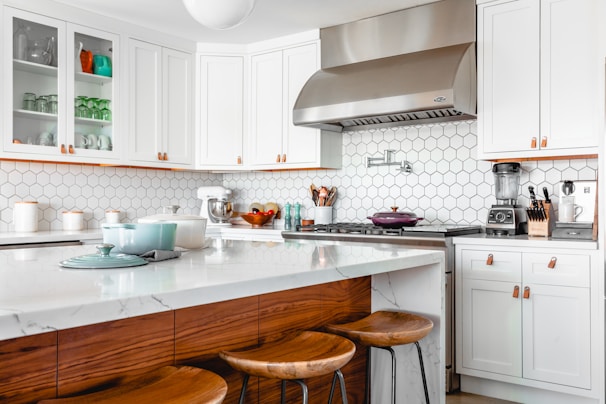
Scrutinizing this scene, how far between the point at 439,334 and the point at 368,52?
2344 millimetres

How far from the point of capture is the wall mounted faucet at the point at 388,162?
157 inches

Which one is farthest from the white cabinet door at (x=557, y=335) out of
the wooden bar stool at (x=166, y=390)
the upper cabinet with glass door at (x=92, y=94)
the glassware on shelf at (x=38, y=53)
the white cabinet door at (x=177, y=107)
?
the glassware on shelf at (x=38, y=53)

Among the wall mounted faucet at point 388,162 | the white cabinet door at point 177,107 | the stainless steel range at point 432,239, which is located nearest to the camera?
the stainless steel range at point 432,239

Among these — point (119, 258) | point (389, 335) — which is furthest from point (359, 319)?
point (119, 258)

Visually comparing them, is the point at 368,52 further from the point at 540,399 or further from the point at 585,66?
the point at 540,399

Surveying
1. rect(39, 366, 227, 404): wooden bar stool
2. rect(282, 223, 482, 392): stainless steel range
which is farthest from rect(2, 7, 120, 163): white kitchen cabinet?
rect(39, 366, 227, 404): wooden bar stool

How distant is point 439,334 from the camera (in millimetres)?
2178

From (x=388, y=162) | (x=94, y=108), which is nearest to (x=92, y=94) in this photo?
(x=94, y=108)

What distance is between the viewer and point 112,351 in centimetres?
138

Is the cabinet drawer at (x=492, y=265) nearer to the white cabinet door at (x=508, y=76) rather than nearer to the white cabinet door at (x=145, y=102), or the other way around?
the white cabinet door at (x=508, y=76)

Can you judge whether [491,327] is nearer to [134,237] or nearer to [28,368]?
[134,237]

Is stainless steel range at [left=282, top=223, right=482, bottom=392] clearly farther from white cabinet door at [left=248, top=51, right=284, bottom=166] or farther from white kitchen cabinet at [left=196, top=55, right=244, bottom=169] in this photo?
white kitchen cabinet at [left=196, top=55, right=244, bottom=169]

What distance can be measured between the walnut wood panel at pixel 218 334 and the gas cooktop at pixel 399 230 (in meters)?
1.69

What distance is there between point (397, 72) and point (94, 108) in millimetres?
2096
